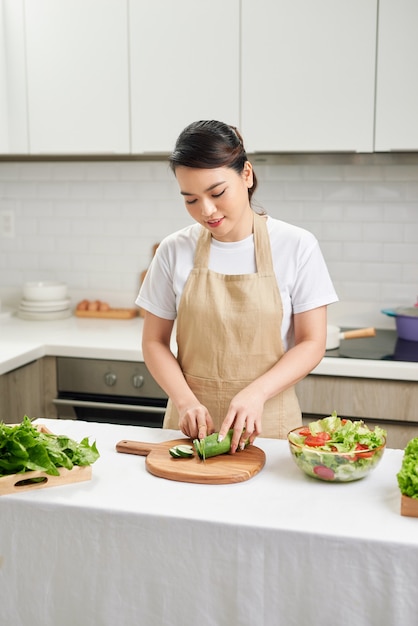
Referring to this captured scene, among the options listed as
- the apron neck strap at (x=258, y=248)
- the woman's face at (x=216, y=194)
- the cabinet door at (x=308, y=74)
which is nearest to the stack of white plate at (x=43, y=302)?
the cabinet door at (x=308, y=74)

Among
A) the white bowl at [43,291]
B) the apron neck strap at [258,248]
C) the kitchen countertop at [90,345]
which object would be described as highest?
the apron neck strap at [258,248]

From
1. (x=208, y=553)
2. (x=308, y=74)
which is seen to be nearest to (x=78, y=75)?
(x=308, y=74)

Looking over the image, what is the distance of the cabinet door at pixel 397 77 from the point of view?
2898mm

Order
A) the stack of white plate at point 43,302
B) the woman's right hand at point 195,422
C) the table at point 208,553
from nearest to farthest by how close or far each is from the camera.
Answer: the table at point 208,553 → the woman's right hand at point 195,422 → the stack of white plate at point 43,302

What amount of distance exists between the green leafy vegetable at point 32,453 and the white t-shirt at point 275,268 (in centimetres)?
64

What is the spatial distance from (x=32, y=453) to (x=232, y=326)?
756 millimetres

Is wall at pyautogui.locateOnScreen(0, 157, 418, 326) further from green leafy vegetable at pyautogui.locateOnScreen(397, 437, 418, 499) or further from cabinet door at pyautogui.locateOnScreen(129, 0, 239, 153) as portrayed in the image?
green leafy vegetable at pyautogui.locateOnScreen(397, 437, 418, 499)

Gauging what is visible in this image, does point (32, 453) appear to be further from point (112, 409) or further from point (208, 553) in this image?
point (112, 409)

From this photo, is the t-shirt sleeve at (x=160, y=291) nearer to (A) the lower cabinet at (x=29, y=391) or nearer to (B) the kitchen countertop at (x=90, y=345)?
(B) the kitchen countertop at (x=90, y=345)

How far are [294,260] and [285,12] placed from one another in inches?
53.8

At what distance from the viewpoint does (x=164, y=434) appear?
1.96 m

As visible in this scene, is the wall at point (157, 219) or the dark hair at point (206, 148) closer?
the dark hair at point (206, 148)

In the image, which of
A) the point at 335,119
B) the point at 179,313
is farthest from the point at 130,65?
the point at 179,313

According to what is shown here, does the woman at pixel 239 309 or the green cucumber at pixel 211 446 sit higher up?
the woman at pixel 239 309
